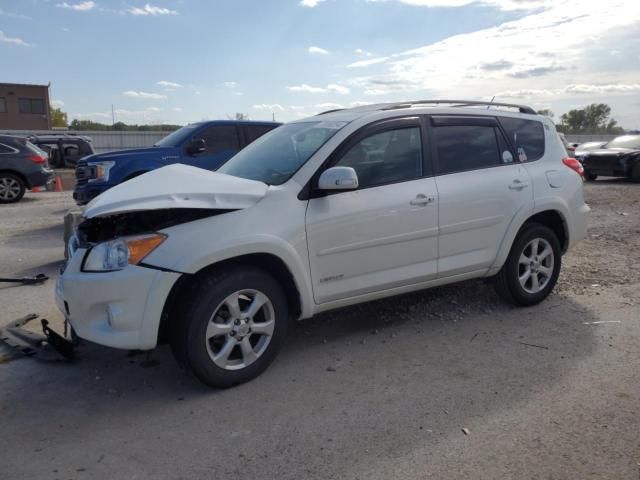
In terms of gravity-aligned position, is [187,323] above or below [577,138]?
below

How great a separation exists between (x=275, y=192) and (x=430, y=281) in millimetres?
1553

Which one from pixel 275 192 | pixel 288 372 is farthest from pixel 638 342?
pixel 275 192

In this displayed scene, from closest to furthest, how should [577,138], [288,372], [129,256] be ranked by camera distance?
[129,256] < [288,372] < [577,138]

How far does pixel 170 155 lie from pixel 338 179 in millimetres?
6369

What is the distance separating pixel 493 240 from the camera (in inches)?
193

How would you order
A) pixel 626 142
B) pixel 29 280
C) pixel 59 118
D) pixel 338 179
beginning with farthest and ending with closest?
1. pixel 59 118
2. pixel 626 142
3. pixel 29 280
4. pixel 338 179

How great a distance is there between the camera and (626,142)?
59.2 ft

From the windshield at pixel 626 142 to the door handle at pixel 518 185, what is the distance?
49.2ft

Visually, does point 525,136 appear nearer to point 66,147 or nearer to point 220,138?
point 220,138

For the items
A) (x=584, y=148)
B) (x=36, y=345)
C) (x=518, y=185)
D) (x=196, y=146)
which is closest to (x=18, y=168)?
(x=196, y=146)

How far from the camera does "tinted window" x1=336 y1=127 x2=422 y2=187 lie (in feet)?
14.1

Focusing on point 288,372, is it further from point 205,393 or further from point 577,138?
point 577,138

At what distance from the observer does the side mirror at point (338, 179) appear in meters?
3.89

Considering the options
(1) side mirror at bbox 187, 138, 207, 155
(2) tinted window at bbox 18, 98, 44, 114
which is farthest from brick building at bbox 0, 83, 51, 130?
(1) side mirror at bbox 187, 138, 207, 155
